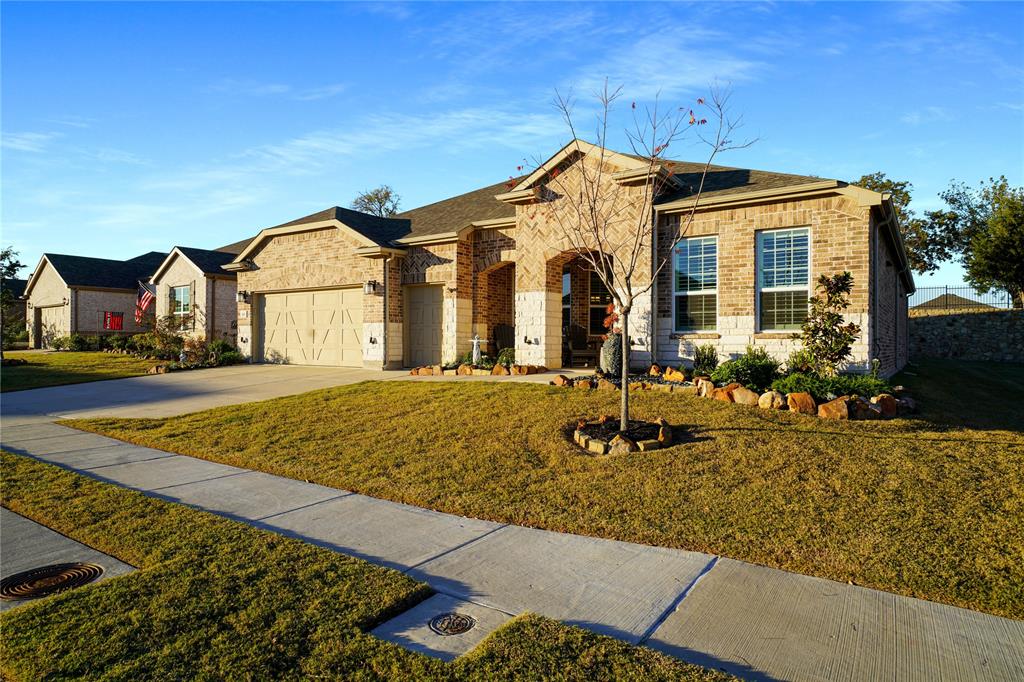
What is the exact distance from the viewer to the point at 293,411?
35.5 ft

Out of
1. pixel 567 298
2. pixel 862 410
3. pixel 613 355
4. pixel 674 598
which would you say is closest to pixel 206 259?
pixel 567 298

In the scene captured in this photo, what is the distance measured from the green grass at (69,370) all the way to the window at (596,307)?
549 inches

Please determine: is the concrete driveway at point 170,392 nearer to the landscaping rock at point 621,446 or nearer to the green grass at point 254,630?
the green grass at point 254,630

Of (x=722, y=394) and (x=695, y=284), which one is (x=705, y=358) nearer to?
(x=695, y=284)

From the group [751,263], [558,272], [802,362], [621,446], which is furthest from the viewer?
[558,272]

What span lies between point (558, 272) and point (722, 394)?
641 centimetres

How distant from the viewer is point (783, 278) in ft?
39.4

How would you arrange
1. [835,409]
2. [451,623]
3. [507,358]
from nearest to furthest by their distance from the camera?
[451,623] < [835,409] < [507,358]

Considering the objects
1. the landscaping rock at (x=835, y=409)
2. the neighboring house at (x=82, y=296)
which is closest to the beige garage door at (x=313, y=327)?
the landscaping rock at (x=835, y=409)

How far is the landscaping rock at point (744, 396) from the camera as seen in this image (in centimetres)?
912

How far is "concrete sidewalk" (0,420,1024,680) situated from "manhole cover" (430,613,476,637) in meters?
0.19

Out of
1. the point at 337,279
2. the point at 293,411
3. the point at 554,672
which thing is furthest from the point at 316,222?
the point at 554,672

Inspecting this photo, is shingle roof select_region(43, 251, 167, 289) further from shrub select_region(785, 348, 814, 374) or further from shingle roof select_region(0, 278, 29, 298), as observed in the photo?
shrub select_region(785, 348, 814, 374)

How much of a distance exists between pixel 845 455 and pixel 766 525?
7.41ft
